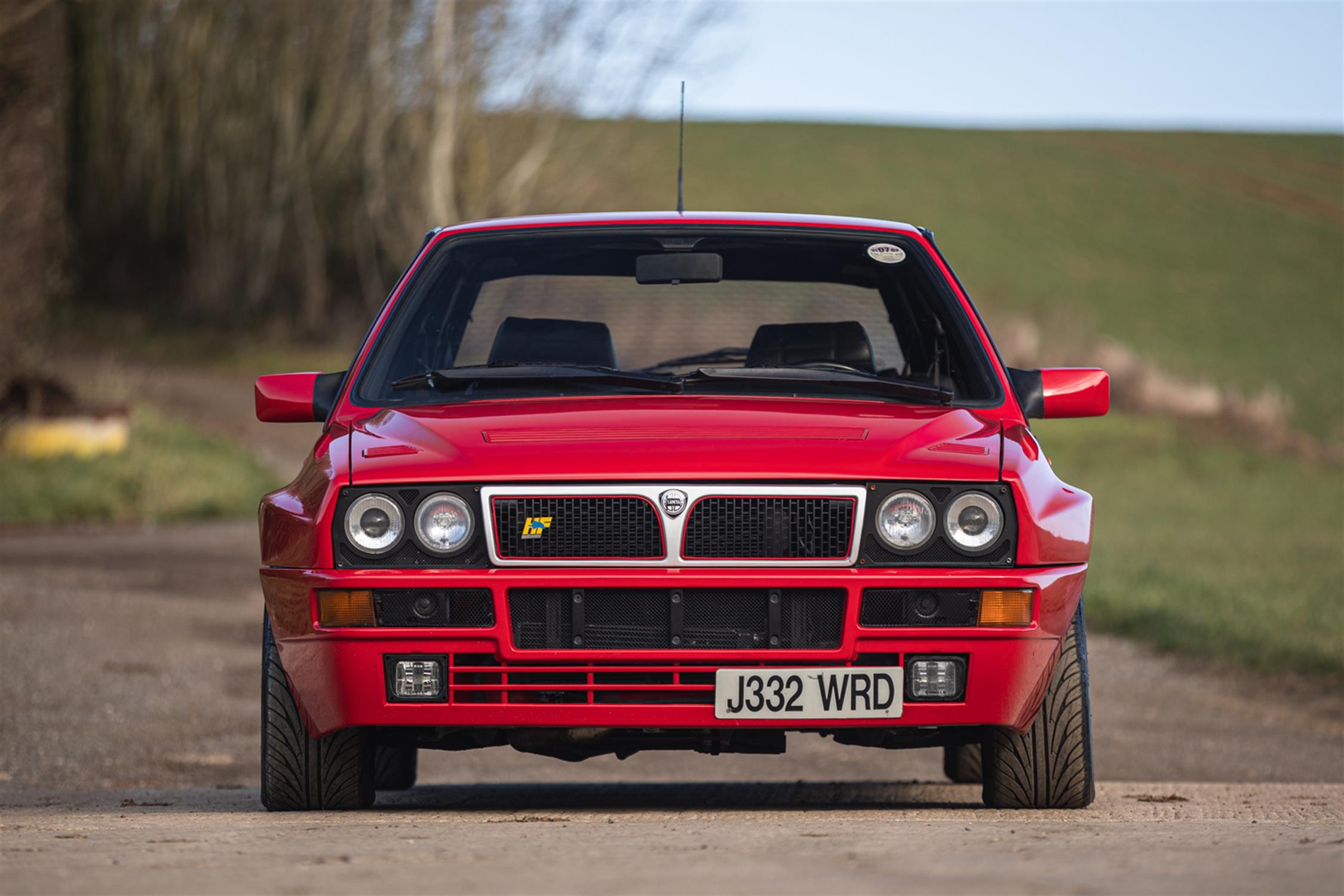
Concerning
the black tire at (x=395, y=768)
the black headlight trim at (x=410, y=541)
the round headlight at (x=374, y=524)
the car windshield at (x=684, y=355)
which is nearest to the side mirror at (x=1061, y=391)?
the car windshield at (x=684, y=355)

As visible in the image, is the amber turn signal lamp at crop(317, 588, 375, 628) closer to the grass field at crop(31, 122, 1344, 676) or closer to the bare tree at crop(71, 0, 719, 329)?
the grass field at crop(31, 122, 1344, 676)

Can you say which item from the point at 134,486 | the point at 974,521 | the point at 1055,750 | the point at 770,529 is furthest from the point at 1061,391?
the point at 134,486

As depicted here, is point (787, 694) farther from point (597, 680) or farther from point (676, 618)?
point (597, 680)

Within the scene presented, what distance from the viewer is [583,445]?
4.27 m

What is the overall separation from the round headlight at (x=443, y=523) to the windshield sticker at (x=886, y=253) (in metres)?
1.93

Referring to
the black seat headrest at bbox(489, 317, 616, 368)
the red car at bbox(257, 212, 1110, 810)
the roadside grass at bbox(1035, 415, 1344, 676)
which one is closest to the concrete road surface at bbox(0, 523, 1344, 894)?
the red car at bbox(257, 212, 1110, 810)

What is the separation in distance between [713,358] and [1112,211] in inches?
2205

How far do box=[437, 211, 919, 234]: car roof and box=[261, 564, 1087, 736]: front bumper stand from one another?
167 centimetres

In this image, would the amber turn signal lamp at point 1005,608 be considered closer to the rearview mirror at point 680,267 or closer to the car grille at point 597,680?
the car grille at point 597,680

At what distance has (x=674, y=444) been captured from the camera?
428cm

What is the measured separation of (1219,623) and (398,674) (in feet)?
29.6

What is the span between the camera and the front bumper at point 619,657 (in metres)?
4.15

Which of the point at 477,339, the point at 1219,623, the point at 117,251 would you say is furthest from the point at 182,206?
the point at 477,339

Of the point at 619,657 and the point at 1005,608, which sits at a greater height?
the point at 1005,608
